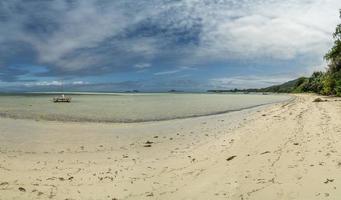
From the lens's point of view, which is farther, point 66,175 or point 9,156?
point 9,156

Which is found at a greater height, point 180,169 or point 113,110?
point 113,110

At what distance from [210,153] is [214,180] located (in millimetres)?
3618

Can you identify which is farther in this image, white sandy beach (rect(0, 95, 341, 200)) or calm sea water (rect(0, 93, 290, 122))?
calm sea water (rect(0, 93, 290, 122))

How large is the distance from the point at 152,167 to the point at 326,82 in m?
69.2

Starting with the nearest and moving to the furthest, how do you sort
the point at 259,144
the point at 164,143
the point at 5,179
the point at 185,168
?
the point at 5,179, the point at 185,168, the point at 259,144, the point at 164,143

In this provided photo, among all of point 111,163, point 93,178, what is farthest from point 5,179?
point 111,163

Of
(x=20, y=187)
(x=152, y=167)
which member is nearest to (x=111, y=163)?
(x=152, y=167)

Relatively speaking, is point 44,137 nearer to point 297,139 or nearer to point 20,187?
point 20,187

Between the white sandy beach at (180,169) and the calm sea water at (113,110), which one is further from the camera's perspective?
the calm sea water at (113,110)

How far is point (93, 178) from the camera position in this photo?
9.03 meters

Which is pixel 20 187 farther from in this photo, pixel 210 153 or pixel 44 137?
pixel 44 137

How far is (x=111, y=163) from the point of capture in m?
10.9

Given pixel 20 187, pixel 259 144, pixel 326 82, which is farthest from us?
pixel 326 82

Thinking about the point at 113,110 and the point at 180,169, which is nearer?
the point at 180,169
